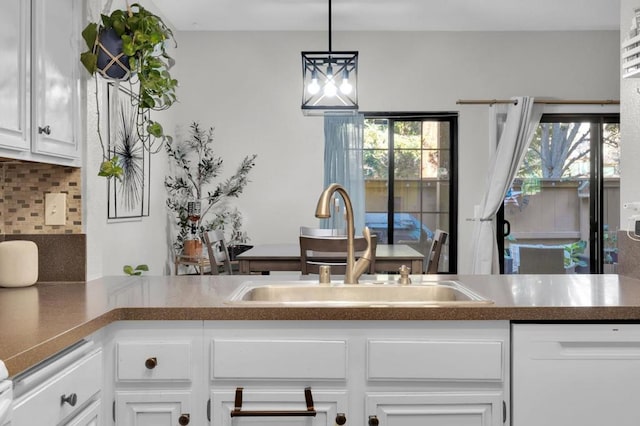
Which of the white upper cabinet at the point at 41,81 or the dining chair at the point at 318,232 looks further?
the dining chair at the point at 318,232

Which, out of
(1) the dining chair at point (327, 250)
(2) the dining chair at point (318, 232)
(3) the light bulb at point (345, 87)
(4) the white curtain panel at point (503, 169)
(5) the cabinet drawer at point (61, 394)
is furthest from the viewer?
(4) the white curtain panel at point (503, 169)

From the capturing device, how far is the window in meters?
5.52

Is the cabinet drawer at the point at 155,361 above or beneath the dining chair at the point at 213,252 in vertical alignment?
beneath

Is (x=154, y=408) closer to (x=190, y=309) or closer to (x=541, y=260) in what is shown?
(x=190, y=309)

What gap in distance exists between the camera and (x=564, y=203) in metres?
5.51

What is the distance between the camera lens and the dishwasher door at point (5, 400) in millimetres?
942

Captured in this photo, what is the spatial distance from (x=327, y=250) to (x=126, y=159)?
174 centimetres

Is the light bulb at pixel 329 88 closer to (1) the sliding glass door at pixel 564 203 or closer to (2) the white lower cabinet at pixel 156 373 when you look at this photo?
(2) the white lower cabinet at pixel 156 373

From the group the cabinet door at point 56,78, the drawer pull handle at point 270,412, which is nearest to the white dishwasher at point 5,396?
the drawer pull handle at point 270,412

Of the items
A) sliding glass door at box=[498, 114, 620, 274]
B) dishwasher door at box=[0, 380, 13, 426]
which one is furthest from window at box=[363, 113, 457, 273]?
dishwasher door at box=[0, 380, 13, 426]

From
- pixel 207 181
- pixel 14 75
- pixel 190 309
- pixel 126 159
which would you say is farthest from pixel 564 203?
pixel 14 75

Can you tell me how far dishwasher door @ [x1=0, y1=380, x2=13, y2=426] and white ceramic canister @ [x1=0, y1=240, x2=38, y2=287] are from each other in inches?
40.7

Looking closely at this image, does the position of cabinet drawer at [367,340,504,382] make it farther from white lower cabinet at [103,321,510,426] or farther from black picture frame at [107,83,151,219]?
black picture frame at [107,83,151,219]

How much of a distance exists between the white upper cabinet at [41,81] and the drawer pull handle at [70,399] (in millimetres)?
722
